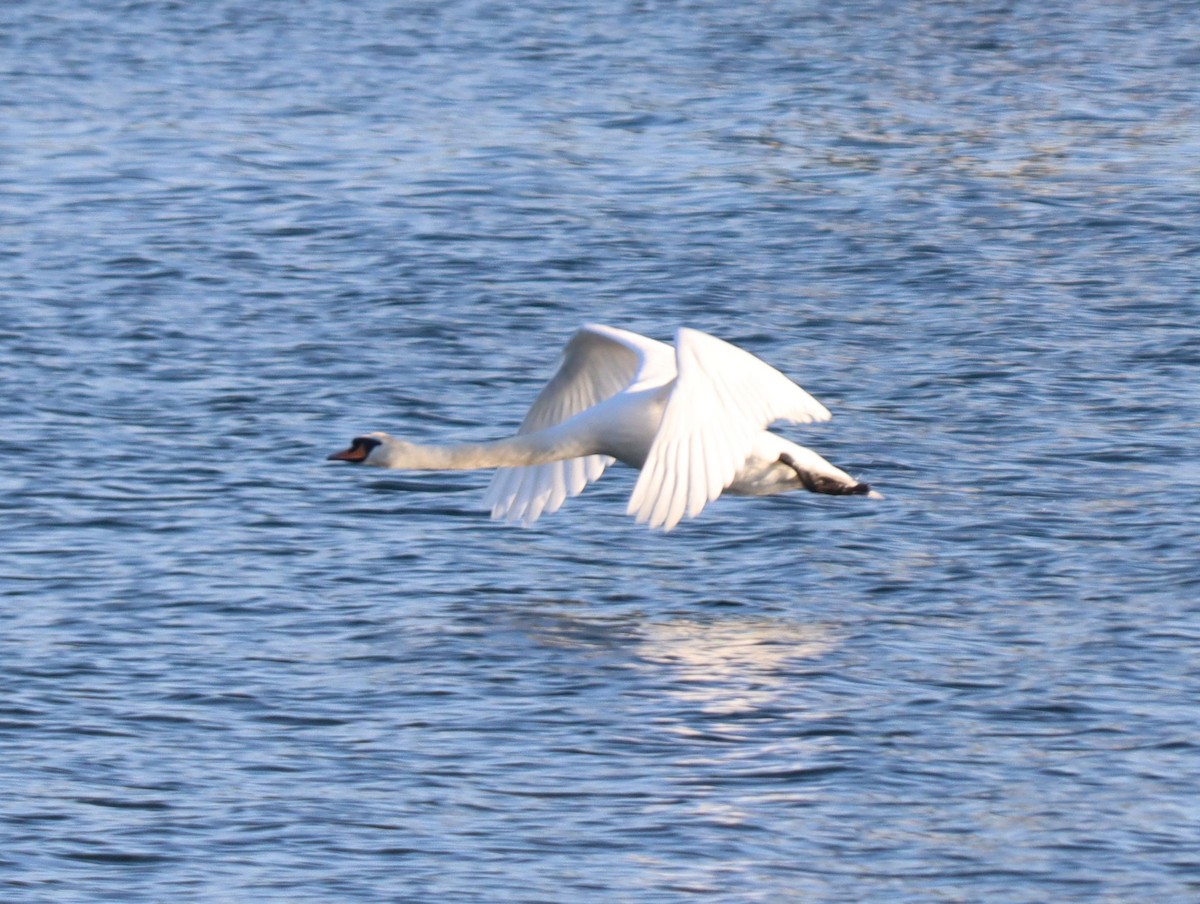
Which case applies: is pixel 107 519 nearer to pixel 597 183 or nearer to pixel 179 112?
pixel 597 183

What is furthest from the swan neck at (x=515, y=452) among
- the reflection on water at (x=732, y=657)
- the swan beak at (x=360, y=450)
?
the reflection on water at (x=732, y=657)

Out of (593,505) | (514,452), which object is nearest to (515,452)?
(514,452)

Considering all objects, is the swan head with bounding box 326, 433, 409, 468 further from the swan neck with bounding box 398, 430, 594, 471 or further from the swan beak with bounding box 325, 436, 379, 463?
the swan neck with bounding box 398, 430, 594, 471

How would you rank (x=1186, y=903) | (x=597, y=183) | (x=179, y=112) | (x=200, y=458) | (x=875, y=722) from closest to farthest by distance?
(x=1186, y=903) → (x=875, y=722) → (x=200, y=458) → (x=597, y=183) → (x=179, y=112)

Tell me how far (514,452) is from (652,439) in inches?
23.7

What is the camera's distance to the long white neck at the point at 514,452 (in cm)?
1072

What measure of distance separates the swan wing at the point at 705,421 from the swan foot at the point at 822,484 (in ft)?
0.80

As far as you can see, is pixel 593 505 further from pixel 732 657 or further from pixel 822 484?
pixel 732 657

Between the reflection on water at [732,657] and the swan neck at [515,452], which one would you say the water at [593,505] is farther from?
the swan neck at [515,452]

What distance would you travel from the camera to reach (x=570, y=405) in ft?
39.5

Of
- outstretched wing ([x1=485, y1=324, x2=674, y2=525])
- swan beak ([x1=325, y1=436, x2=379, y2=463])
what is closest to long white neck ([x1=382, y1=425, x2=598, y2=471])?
swan beak ([x1=325, y1=436, x2=379, y2=463])

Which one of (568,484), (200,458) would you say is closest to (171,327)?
(200,458)

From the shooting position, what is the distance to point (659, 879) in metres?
8.23

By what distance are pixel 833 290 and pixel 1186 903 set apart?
28.6 ft
